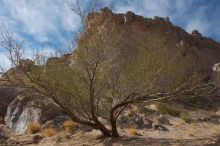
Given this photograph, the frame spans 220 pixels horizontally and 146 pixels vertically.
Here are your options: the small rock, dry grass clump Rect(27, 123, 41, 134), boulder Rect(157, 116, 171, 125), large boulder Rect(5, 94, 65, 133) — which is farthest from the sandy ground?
large boulder Rect(5, 94, 65, 133)

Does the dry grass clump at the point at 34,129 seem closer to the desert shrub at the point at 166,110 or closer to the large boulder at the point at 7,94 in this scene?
the large boulder at the point at 7,94

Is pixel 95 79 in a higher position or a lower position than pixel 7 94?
lower

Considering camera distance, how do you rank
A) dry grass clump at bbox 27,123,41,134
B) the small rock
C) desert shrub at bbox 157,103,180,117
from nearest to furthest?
dry grass clump at bbox 27,123,41,134, the small rock, desert shrub at bbox 157,103,180,117

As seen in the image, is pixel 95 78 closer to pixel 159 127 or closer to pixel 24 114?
pixel 159 127

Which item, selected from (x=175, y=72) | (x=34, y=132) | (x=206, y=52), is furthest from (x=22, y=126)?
(x=206, y=52)

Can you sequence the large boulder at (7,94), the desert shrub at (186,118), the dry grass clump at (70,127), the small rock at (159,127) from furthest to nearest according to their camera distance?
the large boulder at (7,94)
the desert shrub at (186,118)
the small rock at (159,127)
the dry grass clump at (70,127)

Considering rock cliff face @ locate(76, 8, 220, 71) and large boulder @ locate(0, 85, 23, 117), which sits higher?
rock cliff face @ locate(76, 8, 220, 71)

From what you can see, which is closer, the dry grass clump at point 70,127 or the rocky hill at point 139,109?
the rocky hill at point 139,109

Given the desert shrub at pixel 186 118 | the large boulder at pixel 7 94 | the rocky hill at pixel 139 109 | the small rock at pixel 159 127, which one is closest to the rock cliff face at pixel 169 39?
the rocky hill at pixel 139 109

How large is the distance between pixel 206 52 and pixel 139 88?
86.1ft

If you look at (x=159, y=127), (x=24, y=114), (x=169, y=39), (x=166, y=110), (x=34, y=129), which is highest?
(x=169, y=39)

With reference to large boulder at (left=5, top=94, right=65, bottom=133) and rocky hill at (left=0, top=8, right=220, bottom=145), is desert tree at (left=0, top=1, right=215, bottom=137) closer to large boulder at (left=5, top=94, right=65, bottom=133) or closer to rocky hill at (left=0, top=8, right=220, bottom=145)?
rocky hill at (left=0, top=8, right=220, bottom=145)

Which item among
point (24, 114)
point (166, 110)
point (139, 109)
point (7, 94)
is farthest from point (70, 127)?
point (7, 94)

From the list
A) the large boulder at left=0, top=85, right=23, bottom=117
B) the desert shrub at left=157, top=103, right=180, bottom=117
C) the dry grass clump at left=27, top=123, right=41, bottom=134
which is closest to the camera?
the dry grass clump at left=27, top=123, right=41, bottom=134
